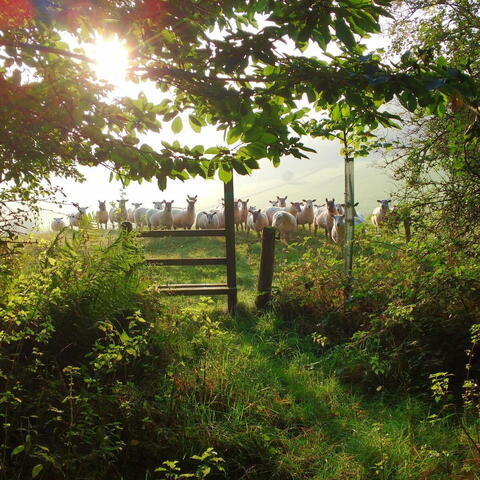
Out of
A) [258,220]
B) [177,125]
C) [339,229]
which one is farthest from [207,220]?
[177,125]

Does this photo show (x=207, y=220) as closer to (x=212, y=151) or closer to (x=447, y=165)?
(x=447, y=165)

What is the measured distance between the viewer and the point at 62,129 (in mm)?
2064

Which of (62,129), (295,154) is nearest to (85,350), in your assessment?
(62,129)

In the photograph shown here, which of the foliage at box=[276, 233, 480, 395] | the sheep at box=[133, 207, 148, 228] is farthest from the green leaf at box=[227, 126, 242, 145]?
the sheep at box=[133, 207, 148, 228]

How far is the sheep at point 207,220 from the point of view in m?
20.0

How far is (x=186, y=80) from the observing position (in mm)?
2180

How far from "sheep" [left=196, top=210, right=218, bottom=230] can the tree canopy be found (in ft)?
57.1

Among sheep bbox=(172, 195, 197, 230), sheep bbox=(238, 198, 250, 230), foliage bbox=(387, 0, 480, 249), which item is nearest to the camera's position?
foliage bbox=(387, 0, 480, 249)

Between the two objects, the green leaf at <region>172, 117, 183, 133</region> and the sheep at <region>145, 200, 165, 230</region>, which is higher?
the sheep at <region>145, 200, 165, 230</region>

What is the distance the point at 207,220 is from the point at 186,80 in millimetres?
18057

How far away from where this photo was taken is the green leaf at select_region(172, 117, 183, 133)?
219cm

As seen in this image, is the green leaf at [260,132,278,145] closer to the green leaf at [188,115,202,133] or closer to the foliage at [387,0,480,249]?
the green leaf at [188,115,202,133]

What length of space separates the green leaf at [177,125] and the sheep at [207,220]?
17381 mm

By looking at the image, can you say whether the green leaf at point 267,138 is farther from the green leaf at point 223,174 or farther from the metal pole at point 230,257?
the metal pole at point 230,257
